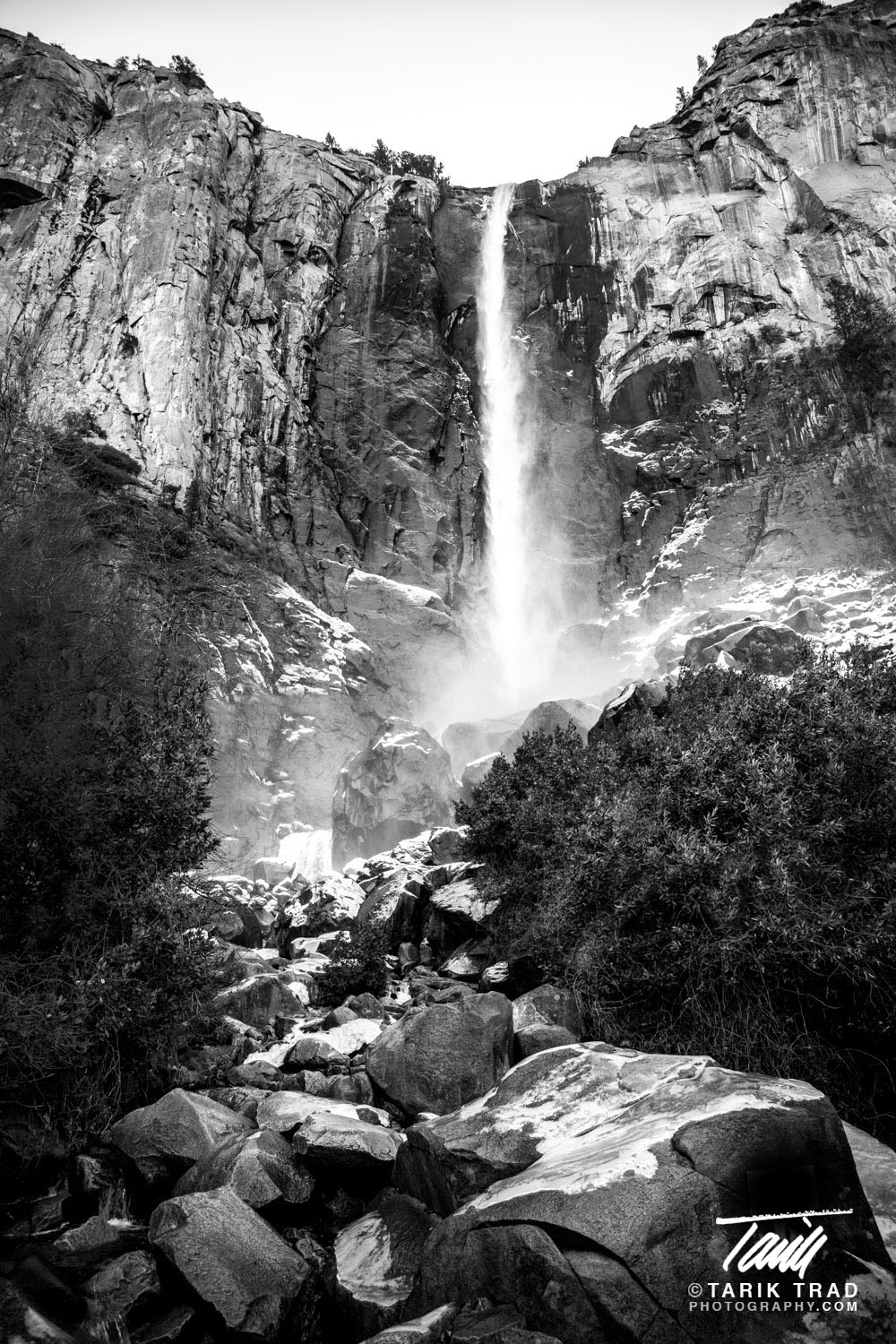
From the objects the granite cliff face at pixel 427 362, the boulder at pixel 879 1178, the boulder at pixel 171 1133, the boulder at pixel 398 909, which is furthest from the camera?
the granite cliff face at pixel 427 362

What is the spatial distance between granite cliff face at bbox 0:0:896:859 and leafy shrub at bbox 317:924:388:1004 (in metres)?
19.4

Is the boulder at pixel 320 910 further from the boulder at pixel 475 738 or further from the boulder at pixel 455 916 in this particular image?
the boulder at pixel 475 738

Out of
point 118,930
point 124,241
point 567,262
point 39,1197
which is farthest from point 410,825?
point 567,262

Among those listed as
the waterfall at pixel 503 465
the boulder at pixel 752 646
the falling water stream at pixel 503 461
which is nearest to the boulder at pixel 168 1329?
the boulder at pixel 752 646

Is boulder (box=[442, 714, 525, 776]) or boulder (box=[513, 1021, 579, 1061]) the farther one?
boulder (box=[442, 714, 525, 776])

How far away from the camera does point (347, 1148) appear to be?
7836 mm

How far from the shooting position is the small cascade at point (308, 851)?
3278 centimetres

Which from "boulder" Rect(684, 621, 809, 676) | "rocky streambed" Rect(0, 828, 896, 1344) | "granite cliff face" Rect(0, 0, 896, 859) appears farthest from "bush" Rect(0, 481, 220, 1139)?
"granite cliff face" Rect(0, 0, 896, 859)

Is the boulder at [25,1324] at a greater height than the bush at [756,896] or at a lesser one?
lesser

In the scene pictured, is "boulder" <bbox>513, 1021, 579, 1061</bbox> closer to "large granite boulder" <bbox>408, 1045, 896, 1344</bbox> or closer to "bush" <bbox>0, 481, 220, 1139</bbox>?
"large granite boulder" <bbox>408, 1045, 896, 1344</bbox>

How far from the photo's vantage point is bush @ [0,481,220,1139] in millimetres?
9289

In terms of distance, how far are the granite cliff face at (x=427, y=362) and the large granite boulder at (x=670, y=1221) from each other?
29.6 metres

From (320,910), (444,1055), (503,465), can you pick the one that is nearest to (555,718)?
(320,910)
